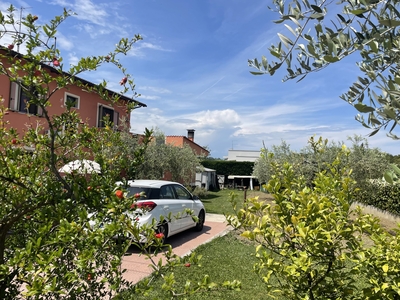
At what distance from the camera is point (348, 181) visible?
258 centimetres

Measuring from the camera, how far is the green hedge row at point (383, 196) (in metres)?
12.2

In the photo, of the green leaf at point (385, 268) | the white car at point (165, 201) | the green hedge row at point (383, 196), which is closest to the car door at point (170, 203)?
the white car at point (165, 201)

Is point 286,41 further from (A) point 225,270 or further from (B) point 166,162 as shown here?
(B) point 166,162

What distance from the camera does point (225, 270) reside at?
5.93 metres

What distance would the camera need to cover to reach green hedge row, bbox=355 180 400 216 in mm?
12225

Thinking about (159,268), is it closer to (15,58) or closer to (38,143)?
(38,143)

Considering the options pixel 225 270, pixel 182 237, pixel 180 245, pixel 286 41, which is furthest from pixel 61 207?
pixel 182 237

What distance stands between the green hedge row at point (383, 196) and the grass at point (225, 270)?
7.75 m

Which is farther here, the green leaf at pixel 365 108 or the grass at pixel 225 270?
the grass at pixel 225 270

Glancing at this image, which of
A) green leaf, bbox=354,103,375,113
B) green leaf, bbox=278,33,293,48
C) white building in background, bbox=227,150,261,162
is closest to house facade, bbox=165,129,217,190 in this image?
white building in background, bbox=227,150,261,162

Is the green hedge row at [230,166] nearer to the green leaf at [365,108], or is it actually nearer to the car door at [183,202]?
the car door at [183,202]

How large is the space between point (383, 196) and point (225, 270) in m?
10.6

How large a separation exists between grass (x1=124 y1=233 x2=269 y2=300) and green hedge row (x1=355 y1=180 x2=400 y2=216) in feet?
25.4

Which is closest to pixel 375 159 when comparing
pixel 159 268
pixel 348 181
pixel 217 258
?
pixel 217 258
